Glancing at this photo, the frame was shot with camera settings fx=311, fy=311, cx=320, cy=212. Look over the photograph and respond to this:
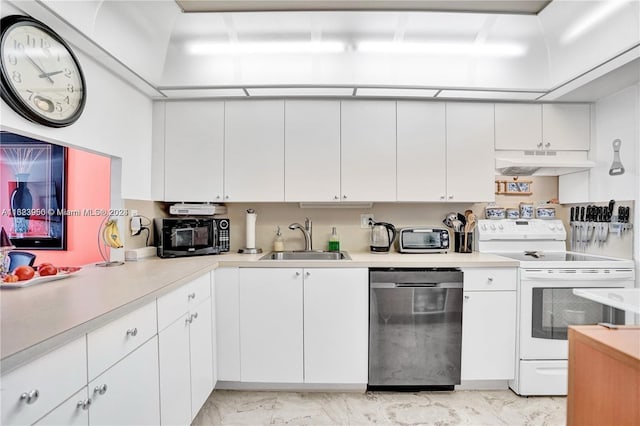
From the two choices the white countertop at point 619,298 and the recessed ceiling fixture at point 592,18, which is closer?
the white countertop at point 619,298

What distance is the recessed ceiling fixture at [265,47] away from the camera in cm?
211

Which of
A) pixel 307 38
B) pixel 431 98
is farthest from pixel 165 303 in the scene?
pixel 431 98

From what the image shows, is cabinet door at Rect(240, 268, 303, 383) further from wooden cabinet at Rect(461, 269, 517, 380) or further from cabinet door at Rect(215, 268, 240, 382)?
wooden cabinet at Rect(461, 269, 517, 380)

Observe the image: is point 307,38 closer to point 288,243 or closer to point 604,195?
point 288,243

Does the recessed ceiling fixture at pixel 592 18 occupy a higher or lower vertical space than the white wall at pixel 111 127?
higher

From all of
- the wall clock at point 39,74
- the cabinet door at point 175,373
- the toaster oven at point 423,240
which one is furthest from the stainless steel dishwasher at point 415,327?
the wall clock at point 39,74

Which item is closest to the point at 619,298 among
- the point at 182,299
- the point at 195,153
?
the point at 182,299

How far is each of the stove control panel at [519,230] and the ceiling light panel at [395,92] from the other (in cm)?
116

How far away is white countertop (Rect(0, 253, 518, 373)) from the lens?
83 cm

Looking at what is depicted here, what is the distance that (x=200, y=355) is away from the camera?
6.05ft

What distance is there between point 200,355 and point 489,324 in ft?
6.23

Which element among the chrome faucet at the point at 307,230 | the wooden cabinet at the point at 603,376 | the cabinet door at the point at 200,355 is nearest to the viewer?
the wooden cabinet at the point at 603,376

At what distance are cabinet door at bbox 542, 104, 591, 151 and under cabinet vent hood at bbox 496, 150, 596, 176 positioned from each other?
6cm

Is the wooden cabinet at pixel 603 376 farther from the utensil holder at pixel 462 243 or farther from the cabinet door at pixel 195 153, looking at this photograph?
the cabinet door at pixel 195 153
